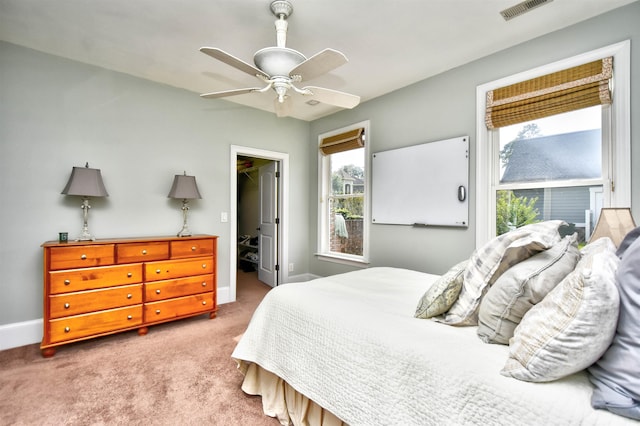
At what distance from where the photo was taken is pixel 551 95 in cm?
231

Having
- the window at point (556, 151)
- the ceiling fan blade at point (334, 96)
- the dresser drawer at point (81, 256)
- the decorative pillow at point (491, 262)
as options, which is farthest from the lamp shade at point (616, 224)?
the dresser drawer at point (81, 256)

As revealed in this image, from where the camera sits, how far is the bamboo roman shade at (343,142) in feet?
12.6

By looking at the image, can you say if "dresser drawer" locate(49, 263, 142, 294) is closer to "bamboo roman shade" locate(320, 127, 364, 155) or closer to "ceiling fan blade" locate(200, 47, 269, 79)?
"ceiling fan blade" locate(200, 47, 269, 79)

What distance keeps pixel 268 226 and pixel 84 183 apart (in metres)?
Answer: 2.48

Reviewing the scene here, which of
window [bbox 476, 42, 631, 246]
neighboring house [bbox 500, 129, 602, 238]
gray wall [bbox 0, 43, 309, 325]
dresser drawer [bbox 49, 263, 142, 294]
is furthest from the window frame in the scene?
dresser drawer [bbox 49, 263, 142, 294]

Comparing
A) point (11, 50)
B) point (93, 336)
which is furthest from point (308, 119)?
point (93, 336)

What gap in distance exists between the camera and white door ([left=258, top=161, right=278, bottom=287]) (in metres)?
4.51

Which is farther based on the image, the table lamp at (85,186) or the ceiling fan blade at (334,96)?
the table lamp at (85,186)

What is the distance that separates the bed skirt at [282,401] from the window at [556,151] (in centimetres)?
208

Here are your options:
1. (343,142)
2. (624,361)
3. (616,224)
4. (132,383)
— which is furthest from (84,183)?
(616,224)

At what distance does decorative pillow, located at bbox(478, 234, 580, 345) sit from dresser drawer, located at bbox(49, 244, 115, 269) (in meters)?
2.93

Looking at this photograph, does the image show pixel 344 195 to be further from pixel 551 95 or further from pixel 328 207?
pixel 551 95

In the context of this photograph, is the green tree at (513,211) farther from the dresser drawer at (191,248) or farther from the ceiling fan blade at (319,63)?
the dresser drawer at (191,248)

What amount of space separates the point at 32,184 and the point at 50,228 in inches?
16.6
